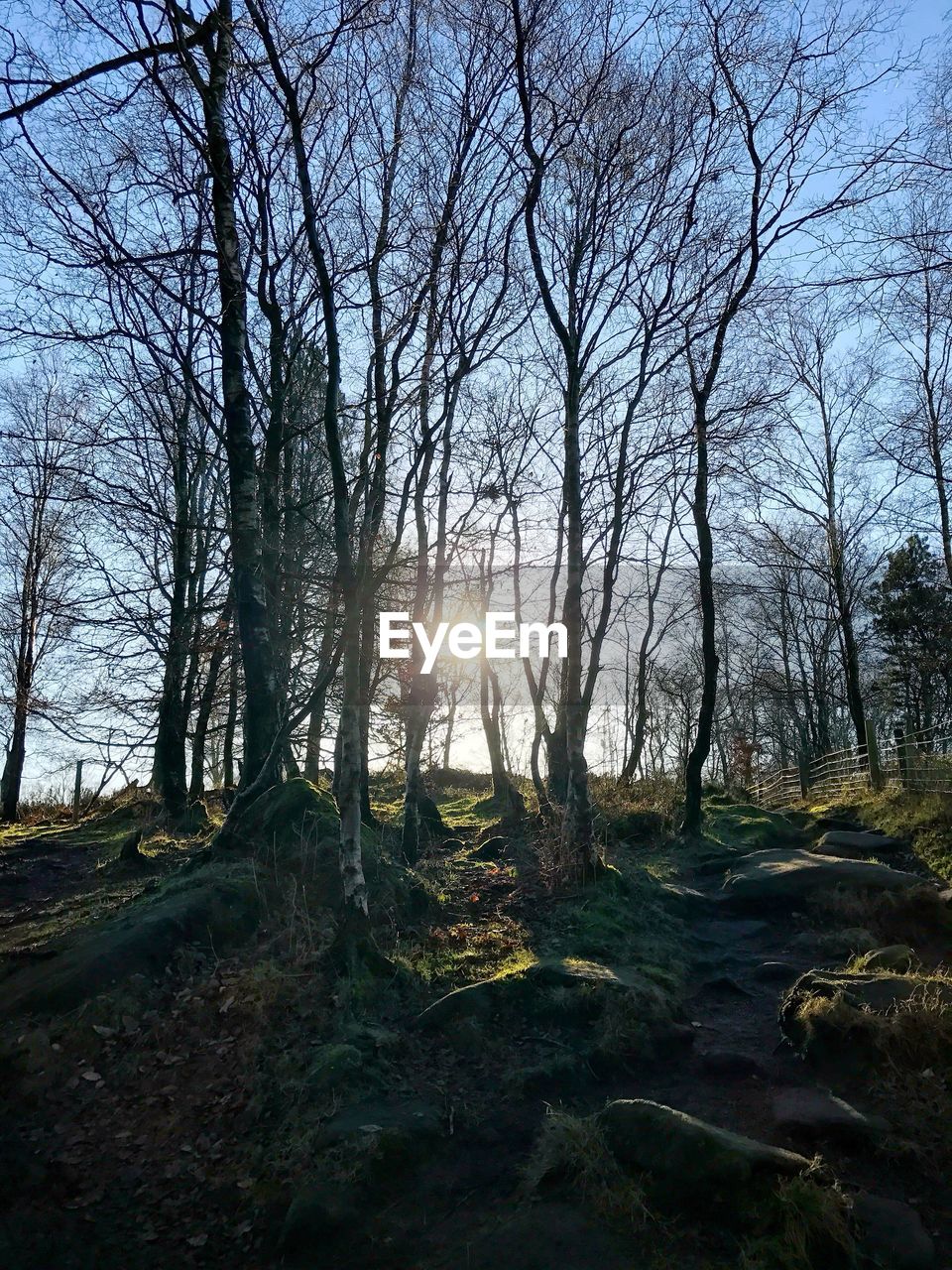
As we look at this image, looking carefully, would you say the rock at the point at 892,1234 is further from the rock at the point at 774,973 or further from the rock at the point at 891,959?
the rock at the point at 774,973

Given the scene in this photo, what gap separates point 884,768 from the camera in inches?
683

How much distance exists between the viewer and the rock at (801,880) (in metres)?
9.74

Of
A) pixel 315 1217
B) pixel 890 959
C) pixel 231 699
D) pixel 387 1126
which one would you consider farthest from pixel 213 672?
pixel 890 959

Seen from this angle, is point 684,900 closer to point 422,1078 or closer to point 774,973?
point 774,973

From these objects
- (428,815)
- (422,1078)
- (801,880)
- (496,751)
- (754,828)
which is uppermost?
(496,751)

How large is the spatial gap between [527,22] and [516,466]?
948 cm

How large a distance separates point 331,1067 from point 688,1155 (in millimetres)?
2420

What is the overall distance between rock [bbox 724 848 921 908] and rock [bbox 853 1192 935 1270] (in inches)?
209

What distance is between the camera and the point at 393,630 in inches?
479

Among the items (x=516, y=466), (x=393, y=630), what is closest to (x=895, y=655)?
(x=516, y=466)

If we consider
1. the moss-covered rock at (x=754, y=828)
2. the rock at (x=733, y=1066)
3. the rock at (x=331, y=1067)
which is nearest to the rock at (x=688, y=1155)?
the rock at (x=733, y=1066)

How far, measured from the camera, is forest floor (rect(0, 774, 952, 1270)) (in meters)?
4.66

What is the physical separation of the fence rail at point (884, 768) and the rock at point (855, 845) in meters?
1.50

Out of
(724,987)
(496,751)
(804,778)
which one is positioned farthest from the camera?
(804,778)
